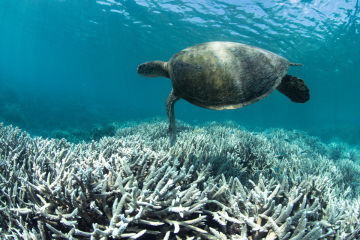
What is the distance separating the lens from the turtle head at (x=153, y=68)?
12.7ft

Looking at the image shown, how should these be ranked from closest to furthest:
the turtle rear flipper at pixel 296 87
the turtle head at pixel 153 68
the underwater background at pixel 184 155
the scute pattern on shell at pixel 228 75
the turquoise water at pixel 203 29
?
the underwater background at pixel 184 155 → the scute pattern on shell at pixel 228 75 → the turtle rear flipper at pixel 296 87 → the turtle head at pixel 153 68 → the turquoise water at pixel 203 29

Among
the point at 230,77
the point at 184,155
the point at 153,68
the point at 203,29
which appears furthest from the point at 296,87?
the point at 203,29

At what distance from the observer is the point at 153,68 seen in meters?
3.95

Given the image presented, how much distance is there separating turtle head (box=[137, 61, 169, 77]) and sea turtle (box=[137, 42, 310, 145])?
71cm

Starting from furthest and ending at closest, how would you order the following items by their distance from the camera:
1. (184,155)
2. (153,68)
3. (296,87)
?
(153,68), (184,155), (296,87)

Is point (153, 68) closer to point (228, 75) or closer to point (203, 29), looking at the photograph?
point (228, 75)

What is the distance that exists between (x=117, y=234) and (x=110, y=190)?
609mm

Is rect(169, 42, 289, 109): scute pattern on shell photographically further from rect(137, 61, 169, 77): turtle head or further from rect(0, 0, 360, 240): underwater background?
rect(0, 0, 360, 240): underwater background

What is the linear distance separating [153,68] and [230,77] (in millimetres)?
1808

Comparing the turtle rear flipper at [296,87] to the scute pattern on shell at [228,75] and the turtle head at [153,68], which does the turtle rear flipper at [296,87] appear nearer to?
the scute pattern on shell at [228,75]

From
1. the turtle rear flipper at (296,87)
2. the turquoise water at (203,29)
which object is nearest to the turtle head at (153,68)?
the turtle rear flipper at (296,87)

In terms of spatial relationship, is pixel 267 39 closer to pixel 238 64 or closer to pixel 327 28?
pixel 327 28

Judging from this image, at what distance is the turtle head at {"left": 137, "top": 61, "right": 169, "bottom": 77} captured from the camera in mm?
3880

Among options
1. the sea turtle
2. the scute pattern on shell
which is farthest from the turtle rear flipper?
the scute pattern on shell
